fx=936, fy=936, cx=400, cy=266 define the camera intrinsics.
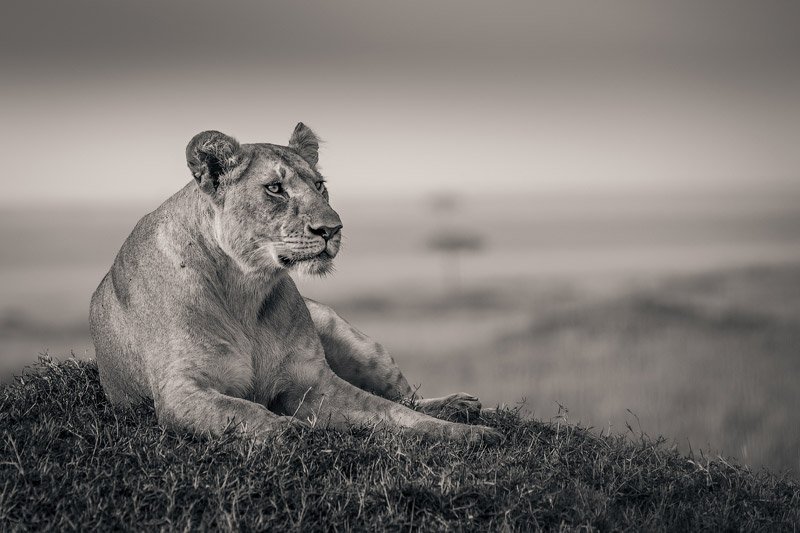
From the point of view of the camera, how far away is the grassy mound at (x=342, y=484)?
500 centimetres

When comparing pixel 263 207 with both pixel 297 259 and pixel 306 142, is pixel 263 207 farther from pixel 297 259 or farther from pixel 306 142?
pixel 306 142

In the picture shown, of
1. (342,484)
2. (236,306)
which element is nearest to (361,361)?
(236,306)

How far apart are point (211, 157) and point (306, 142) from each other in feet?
3.50

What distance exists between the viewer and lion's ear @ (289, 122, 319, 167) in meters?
7.50

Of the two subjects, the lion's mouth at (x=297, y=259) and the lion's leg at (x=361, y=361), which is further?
the lion's leg at (x=361, y=361)

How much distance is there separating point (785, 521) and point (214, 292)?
421cm

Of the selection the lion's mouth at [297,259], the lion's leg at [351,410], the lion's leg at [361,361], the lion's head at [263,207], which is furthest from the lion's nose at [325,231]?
the lion's leg at [361,361]

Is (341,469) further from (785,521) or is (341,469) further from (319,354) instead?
(785,521)

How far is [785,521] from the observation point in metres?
6.15

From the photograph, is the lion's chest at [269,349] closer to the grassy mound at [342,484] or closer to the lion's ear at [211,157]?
the grassy mound at [342,484]

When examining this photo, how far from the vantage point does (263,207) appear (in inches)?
258

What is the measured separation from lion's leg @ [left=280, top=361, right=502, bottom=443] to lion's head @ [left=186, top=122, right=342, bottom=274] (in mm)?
985

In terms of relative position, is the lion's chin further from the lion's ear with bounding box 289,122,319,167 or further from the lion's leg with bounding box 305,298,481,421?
the lion's leg with bounding box 305,298,481,421

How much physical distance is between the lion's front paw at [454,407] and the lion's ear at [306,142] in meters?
2.14
